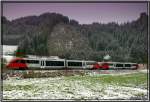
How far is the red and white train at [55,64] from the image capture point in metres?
26.5

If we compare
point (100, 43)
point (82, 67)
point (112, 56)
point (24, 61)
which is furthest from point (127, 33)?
point (24, 61)

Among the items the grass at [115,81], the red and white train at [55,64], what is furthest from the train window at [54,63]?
the grass at [115,81]

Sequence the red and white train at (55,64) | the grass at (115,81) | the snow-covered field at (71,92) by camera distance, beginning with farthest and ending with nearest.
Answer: the red and white train at (55,64), the grass at (115,81), the snow-covered field at (71,92)

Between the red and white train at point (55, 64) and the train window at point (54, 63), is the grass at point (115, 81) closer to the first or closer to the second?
the red and white train at point (55, 64)

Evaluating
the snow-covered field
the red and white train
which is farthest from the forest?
the snow-covered field

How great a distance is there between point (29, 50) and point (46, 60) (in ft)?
63.4

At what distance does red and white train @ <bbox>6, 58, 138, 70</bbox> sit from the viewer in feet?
87.0

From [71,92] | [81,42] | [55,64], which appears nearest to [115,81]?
[71,92]

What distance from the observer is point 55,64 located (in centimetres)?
3142

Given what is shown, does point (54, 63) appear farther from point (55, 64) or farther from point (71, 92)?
point (71, 92)

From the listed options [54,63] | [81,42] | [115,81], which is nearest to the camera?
[115,81]

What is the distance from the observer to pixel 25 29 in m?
56.1

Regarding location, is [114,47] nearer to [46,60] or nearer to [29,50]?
[29,50]

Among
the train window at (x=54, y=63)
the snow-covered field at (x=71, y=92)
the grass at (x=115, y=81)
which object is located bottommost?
the grass at (x=115, y=81)
